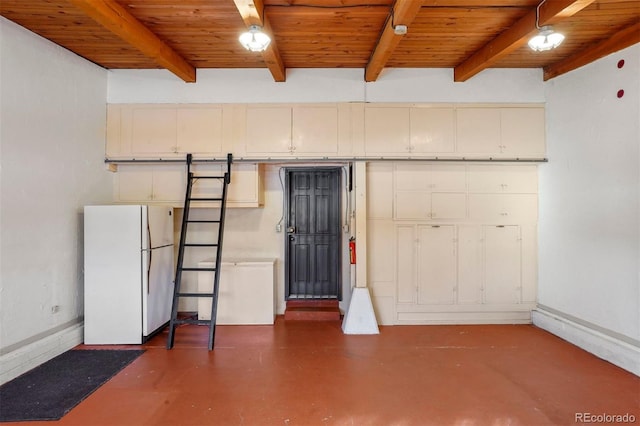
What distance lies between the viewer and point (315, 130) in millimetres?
4125

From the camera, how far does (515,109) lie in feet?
13.6

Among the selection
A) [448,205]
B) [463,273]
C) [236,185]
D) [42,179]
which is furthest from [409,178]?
[42,179]

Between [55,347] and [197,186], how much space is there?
7.46 ft

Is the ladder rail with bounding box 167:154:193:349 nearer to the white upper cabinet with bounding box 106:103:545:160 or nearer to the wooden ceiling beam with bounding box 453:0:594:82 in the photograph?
the white upper cabinet with bounding box 106:103:545:160

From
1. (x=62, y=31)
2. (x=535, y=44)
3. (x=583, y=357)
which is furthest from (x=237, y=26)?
(x=583, y=357)

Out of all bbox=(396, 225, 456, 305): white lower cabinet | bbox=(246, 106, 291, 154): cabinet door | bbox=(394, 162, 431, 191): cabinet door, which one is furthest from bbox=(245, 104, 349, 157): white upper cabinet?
bbox=(396, 225, 456, 305): white lower cabinet

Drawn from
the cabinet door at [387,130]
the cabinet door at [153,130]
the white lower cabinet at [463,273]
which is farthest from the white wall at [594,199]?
the cabinet door at [153,130]

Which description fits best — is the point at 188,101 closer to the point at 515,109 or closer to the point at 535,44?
the point at 535,44

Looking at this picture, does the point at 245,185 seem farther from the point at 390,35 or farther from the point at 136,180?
the point at 390,35

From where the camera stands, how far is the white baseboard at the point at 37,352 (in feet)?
9.21

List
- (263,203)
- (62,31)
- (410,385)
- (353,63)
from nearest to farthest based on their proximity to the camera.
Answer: (410,385) → (62,31) → (353,63) → (263,203)

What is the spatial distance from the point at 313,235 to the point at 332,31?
2622mm

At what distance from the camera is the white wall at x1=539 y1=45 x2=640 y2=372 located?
310 cm

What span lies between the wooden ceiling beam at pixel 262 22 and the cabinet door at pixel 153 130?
59.0 inches
